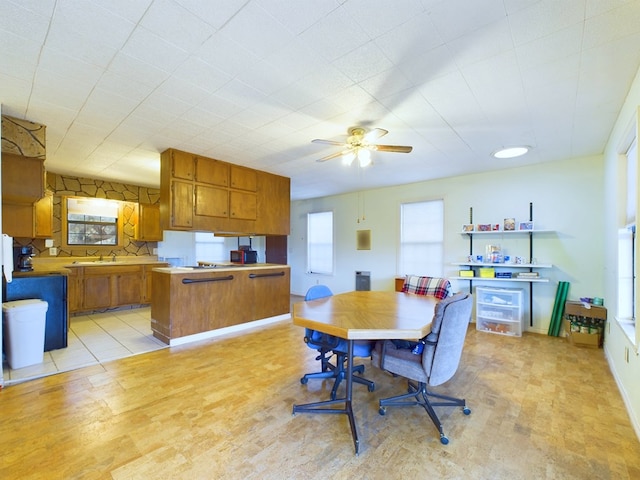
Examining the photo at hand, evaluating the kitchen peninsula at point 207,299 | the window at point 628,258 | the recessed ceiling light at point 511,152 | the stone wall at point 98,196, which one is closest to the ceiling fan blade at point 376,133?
the recessed ceiling light at point 511,152

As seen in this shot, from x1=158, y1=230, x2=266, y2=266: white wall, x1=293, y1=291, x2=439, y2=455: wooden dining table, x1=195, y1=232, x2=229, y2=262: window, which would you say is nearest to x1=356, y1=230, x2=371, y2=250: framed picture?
x1=293, y1=291, x2=439, y2=455: wooden dining table

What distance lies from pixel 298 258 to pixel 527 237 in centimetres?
493

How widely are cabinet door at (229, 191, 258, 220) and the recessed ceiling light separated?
11.6 ft

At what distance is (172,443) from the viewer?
1.82m

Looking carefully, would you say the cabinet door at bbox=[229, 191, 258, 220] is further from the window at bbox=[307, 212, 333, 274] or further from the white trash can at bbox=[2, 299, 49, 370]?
the window at bbox=[307, 212, 333, 274]

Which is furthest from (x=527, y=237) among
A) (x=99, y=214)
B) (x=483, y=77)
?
(x=99, y=214)

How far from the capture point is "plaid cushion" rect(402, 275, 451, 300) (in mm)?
3219

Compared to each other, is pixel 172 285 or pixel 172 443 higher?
pixel 172 285

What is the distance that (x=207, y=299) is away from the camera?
3980 millimetres

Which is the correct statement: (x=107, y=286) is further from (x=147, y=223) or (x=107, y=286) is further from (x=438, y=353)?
(x=438, y=353)

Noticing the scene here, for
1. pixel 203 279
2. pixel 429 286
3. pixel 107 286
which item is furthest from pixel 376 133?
pixel 107 286

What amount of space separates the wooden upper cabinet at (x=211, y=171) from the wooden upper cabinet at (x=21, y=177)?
5.24 ft

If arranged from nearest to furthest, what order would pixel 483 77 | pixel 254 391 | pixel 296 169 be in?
pixel 483 77 < pixel 254 391 < pixel 296 169

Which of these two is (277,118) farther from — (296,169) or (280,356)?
(280,356)
